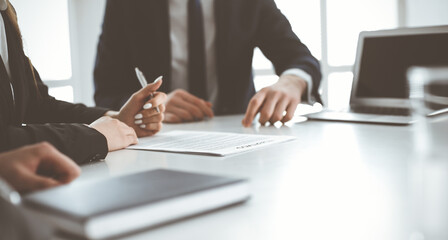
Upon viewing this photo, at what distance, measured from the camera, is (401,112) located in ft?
5.29

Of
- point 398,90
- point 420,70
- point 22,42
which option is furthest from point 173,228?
point 398,90

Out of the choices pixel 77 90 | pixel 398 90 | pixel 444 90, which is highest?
pixel 444 90

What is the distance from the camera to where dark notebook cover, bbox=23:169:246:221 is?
492 millimetres

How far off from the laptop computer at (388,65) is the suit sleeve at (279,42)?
7.6 inches

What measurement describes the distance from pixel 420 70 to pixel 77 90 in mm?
5509

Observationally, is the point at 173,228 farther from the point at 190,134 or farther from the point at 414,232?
the point at 190,134

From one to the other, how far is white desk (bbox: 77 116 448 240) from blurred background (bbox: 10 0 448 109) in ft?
13.4

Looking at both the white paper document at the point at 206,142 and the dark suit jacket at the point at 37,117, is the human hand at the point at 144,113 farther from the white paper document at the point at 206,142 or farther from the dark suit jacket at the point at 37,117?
the dark suit jacket at the point at 37,117

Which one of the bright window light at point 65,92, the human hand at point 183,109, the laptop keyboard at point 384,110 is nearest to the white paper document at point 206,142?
the human hand at point 183,109

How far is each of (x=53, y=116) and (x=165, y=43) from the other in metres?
0.71

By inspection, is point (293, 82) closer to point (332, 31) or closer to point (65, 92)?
point (332, 31)

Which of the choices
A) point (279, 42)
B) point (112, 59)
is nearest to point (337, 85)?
A: point (279, 42)

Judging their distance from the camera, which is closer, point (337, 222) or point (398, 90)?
point (337, 222)

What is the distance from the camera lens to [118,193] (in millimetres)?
549
